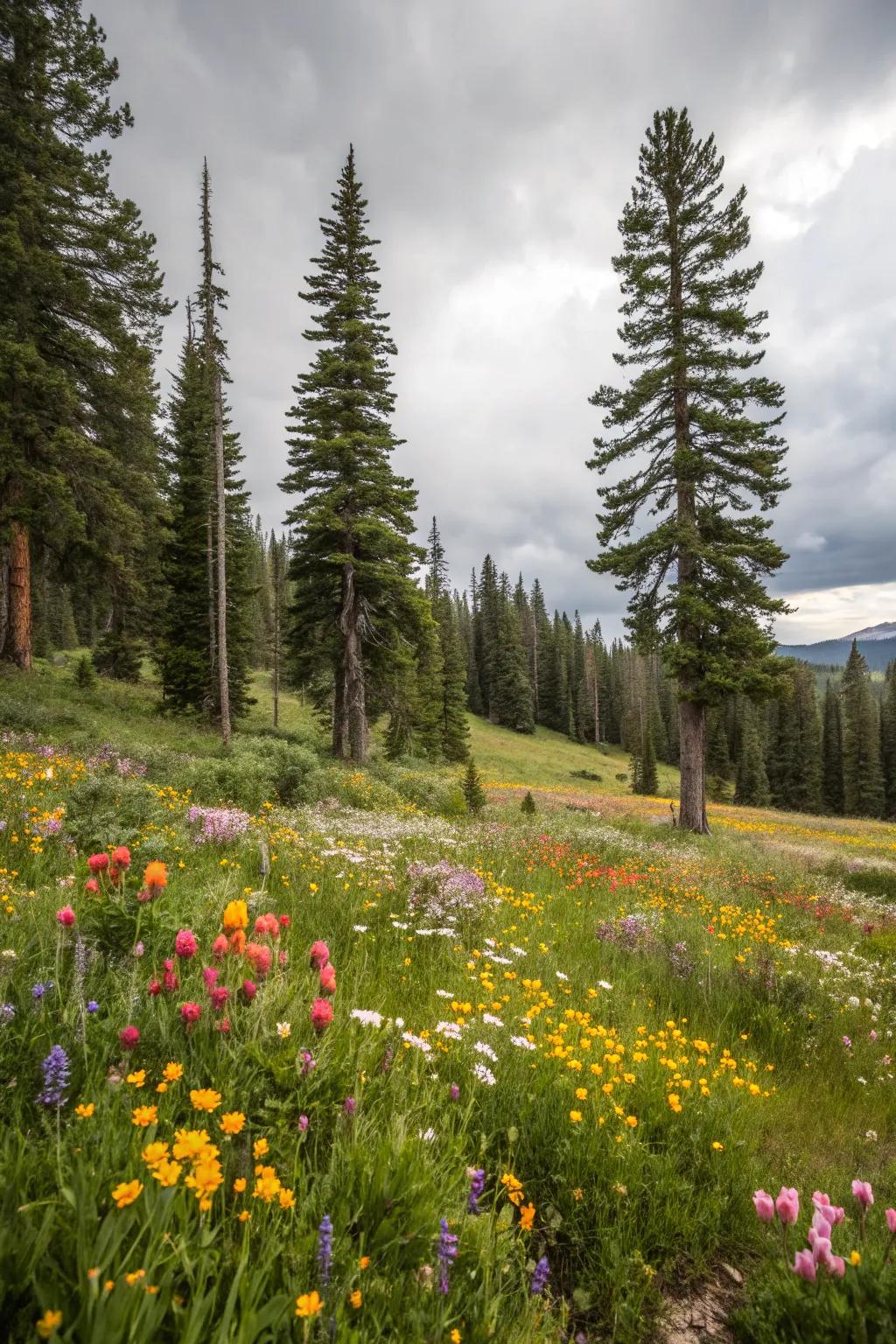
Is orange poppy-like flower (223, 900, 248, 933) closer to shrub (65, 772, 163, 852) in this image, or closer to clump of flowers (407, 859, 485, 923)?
clump of flowers (407, 859, 485, 923)

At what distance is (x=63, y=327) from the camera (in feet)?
54.7

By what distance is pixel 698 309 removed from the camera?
15.0m

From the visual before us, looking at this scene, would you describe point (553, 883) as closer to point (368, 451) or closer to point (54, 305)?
point (368, 451)

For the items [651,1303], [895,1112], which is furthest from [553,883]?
[651,1303]

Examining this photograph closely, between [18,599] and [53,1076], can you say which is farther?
[18,599]

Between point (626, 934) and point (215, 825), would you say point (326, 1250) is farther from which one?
point (215, 825)

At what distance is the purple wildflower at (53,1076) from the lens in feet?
5.32

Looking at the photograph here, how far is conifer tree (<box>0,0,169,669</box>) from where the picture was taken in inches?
596

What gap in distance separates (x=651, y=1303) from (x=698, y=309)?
1872cm

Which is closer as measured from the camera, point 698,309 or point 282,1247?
point 282,1247

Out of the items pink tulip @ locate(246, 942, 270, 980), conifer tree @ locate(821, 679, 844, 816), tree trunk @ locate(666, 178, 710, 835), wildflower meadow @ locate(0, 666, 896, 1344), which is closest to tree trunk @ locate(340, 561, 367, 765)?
tree trunk @ locate(666, 178, 710, 835)

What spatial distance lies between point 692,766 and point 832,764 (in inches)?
2551

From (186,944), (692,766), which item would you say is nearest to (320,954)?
(186,944)

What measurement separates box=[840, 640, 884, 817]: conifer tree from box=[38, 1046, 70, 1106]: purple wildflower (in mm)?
72636
